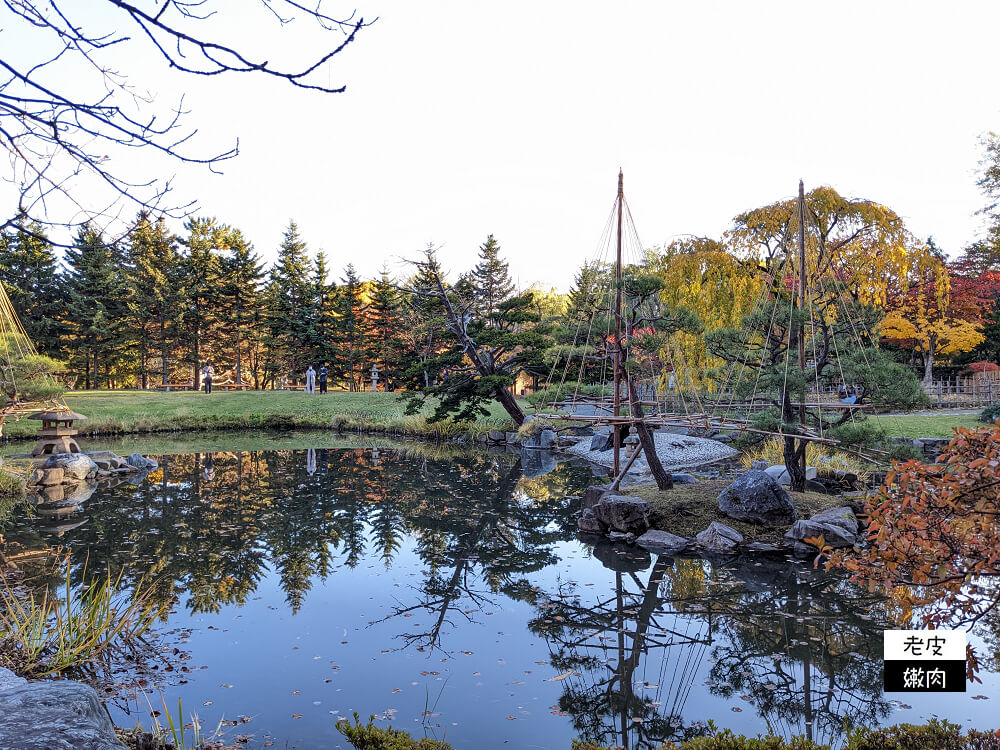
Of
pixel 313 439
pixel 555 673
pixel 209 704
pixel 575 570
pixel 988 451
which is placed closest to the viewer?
pixel 988 451

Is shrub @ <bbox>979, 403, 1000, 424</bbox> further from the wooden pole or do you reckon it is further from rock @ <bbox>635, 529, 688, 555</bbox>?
rock @ <bbox>635, 529, 688, 555</bbox>

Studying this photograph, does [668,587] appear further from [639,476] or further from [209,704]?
[639,476]

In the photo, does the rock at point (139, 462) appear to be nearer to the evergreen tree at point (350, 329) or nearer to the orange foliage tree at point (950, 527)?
the orange foliage tree at point (950, 527)

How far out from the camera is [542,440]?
66.2 feet

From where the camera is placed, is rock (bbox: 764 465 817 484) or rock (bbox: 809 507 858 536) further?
rock (bbox: 764 465 817 484)

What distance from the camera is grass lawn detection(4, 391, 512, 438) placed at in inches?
904

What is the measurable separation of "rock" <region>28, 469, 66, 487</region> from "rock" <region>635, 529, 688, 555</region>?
1191 cm

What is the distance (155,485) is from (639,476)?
10122 millimetres

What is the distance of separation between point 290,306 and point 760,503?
3342 centimetres

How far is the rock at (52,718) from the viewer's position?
2527mm

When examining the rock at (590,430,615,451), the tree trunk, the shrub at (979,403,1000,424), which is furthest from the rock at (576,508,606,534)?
the shrub at (979,403,1000,424)

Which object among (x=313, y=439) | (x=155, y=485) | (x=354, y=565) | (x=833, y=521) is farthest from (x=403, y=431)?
(x=833, y=521)

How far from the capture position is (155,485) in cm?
1323

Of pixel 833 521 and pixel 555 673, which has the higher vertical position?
pixel 833 521
